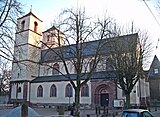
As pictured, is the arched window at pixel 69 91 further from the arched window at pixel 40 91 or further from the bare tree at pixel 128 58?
the bare tree at pixel 128 58

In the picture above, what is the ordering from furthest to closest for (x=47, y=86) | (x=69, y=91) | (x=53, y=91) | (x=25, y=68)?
(x=25, y=68)
(x=47, y=86)
(x=53, y=91)
(x=69, y=91)

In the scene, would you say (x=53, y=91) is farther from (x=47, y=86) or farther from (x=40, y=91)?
(x=40, y=91)

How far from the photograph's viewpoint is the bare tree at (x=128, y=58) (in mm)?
24500

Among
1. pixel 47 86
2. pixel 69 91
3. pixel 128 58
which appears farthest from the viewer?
pixel 47 86

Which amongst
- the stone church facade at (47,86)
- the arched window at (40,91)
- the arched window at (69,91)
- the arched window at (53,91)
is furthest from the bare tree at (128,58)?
the arched window at (40,91)

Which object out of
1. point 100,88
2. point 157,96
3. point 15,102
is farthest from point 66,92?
point 157,96

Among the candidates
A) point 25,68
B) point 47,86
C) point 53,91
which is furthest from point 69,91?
point 25,68

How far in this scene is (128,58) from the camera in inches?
978

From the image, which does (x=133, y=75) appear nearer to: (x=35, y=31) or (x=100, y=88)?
(x=100, y=88)

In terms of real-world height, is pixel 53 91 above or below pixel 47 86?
below

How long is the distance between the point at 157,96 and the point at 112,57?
3186 cm

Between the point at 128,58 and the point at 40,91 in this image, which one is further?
the point at 40,91

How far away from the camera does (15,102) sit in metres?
51.2

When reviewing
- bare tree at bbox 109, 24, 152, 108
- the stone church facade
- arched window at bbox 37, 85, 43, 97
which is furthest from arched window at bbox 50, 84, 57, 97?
bare tree at bbox 109, 24, 152, 108
